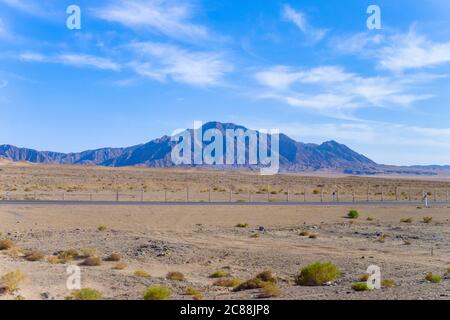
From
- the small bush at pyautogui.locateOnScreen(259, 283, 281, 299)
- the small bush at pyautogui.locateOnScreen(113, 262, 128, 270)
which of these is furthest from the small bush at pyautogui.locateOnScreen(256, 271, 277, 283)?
the small bush at pyautogui.locateOnScreen(113, 262, 128, 270)

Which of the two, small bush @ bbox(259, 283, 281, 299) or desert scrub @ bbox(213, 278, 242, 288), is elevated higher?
small bush @ bbox(259, 283, 281, 299)

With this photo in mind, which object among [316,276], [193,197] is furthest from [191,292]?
[193,197]

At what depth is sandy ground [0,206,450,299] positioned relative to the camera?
1678 cm

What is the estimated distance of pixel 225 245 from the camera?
27.8 metres

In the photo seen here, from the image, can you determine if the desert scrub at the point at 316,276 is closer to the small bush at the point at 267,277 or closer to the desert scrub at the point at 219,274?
the small bush at the point at 267,277

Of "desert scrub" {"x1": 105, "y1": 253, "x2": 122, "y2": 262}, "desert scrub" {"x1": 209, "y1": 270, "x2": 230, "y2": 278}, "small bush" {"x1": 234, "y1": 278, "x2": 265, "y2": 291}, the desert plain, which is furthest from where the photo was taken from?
"desert scrub" {"x1": 105, "y1": 253, "x2": 122, "y2": 262}

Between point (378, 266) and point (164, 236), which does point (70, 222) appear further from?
point (378, 266)

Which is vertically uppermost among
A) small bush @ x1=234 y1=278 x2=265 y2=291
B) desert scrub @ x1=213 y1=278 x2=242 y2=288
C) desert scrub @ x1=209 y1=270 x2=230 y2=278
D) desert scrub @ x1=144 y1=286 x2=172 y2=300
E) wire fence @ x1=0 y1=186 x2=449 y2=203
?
wire fence @ x1=0 y1=186 x2=449 y2=203

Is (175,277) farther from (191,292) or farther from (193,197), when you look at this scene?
(193,197)

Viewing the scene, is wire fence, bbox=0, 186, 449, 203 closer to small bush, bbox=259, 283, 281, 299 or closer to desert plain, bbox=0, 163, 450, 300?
desert plain, bbox=0, 163, 450, 300

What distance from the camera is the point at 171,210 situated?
44.4m

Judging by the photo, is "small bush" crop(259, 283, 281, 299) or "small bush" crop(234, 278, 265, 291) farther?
"small bush" crop(234, 278, 265, 291)
